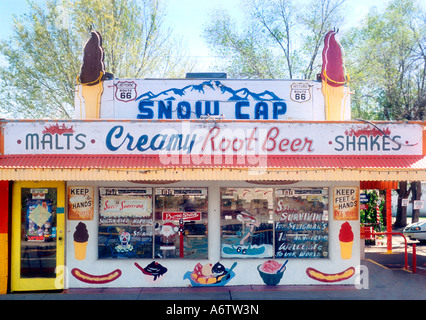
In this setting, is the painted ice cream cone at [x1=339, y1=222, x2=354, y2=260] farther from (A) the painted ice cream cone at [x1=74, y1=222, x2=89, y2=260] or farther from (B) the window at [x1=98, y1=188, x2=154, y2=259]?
(A) the painted ice cream cone at [x1=74, y1=222, x2=89, y2=260]

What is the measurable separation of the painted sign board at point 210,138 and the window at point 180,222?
1.17 meters

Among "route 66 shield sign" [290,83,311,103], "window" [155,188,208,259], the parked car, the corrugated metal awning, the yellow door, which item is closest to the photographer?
the corrugated metal awning

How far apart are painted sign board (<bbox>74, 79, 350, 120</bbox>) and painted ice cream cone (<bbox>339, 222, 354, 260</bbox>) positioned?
3.03 meters

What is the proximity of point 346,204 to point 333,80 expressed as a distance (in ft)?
11.2

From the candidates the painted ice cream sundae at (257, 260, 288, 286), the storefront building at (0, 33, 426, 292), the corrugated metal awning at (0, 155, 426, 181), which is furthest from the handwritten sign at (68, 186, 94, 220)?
the painted ice cream sundae at (257, 260, 288, 286)

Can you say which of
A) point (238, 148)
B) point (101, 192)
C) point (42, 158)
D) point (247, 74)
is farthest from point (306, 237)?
point (247, 74)

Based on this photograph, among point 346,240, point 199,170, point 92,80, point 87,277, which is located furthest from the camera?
point 92,80

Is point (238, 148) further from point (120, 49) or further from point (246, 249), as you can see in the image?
point (120, 49)

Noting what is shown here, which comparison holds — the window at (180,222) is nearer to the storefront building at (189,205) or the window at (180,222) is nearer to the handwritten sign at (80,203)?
the storefront building at (189,205)

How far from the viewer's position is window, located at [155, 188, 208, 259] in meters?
8.57

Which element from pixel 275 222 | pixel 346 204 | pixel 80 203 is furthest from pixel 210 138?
pixel 346 204

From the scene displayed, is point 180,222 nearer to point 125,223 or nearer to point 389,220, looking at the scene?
point 125,223

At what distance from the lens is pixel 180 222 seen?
8.64 m
